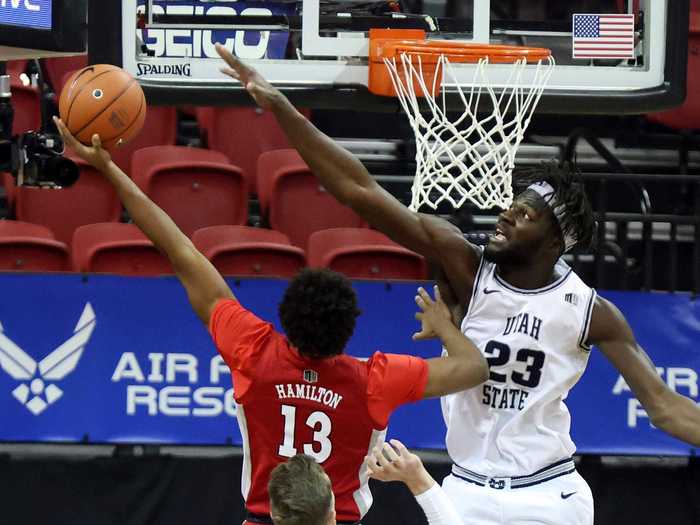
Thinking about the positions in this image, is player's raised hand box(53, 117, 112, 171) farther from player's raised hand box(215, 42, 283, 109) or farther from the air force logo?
the air force logo

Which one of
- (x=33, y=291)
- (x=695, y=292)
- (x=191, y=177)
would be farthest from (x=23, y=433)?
(x=695, y=292)

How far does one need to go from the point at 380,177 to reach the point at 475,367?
3912mm

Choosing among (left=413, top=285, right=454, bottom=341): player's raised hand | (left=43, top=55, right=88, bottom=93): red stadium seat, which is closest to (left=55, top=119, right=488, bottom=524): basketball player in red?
(left=413, top=285, right=454, bottom=341): player's raised hand

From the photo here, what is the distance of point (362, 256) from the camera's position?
7.39 m

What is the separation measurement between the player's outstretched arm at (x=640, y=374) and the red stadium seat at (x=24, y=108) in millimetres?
4570

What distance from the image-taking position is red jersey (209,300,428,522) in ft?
14.5

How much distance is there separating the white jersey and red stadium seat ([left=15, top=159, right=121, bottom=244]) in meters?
3.53

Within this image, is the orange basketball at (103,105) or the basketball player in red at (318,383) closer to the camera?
the basketball player in red at (318,383)

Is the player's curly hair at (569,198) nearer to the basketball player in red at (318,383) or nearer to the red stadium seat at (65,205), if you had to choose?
Result: the basketball player in red at (318,383)

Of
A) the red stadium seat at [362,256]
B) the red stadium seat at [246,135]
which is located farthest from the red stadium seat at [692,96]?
the red stadium seat at [246,135]

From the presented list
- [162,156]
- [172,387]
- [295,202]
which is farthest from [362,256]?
[162,156]

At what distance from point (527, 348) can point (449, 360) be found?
47cm

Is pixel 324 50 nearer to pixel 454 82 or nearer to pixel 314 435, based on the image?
pixel 454 82

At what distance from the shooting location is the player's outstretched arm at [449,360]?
4.56 meters
